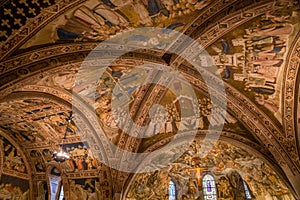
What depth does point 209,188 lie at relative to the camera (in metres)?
17.1

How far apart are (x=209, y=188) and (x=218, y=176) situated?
0.88 meters

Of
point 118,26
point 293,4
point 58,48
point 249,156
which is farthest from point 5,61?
point 249,156

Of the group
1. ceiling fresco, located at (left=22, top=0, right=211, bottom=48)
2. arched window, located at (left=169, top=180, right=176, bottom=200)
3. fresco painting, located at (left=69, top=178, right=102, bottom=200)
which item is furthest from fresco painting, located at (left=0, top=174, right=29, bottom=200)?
ceiling fresco, located at (left=22, top=0, right=211, bottom=48)

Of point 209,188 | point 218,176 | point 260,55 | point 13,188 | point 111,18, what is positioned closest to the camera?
point 111,18

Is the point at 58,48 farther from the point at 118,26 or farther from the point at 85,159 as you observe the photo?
the point at 85,159

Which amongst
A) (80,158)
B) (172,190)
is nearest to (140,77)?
(80,158)

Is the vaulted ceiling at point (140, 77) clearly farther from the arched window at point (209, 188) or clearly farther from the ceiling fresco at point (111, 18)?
the arched window at point (209, 188)

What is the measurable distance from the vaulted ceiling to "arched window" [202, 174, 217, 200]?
5240 millimetres

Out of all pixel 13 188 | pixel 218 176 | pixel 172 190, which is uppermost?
pixel 218 176

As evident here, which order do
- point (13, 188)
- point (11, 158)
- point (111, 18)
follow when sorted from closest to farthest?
point (111, 18) < point (13, 188) < point (11, 158)

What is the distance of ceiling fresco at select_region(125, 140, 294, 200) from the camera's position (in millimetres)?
13289

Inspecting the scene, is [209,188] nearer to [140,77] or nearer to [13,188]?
[140,77]

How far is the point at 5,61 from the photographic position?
676cm

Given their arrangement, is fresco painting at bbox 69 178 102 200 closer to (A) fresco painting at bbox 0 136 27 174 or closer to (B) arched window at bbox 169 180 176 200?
(A) fresco painting at bbox 0 136 27 174
